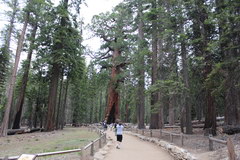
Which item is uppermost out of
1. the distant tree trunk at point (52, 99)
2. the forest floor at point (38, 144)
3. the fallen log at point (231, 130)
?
the distant tree trunk at point (52, 99)

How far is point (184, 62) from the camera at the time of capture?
13625 mm

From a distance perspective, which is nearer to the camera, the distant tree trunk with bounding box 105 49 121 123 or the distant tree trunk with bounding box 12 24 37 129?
the distant tree trunk with bounding box 12 24 37 129

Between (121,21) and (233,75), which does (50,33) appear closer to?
(121,21)

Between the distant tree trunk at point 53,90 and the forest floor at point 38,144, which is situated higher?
the distant tree trunk at point 53,90

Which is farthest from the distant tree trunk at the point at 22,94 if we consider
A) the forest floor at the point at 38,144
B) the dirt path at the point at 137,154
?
the dirt path at the point at 137,154

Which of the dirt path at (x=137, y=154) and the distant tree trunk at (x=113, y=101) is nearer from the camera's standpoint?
the dirt path at (x=137, y=154)

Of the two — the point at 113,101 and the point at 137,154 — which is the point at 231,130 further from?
the point at 113,101

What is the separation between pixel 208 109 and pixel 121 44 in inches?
688

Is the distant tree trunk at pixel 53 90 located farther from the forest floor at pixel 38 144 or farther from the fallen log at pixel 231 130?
the fallen log at pixel 231 130

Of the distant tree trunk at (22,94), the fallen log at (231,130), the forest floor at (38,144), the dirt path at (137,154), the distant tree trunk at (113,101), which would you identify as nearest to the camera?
the dirt path at (137,154)

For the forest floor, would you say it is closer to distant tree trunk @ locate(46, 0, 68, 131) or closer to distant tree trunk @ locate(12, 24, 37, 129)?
distant tree trunk @ locate(46, 0, 68, 131)

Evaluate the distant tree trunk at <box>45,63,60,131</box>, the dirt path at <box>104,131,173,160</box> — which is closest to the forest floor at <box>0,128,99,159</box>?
the dirt path at <box>104,131,173,160</box>

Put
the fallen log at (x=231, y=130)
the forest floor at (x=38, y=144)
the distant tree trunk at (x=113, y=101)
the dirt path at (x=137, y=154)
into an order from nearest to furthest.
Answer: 1. the dirt path at (x=137, y=154)
2. the forest floor at (x=38, y=144)
3. the fallen log at (x=231, y=130)
4. the distant tree trunk at (x=113, y=101)

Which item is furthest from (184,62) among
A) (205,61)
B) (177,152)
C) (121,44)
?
(121,44)
